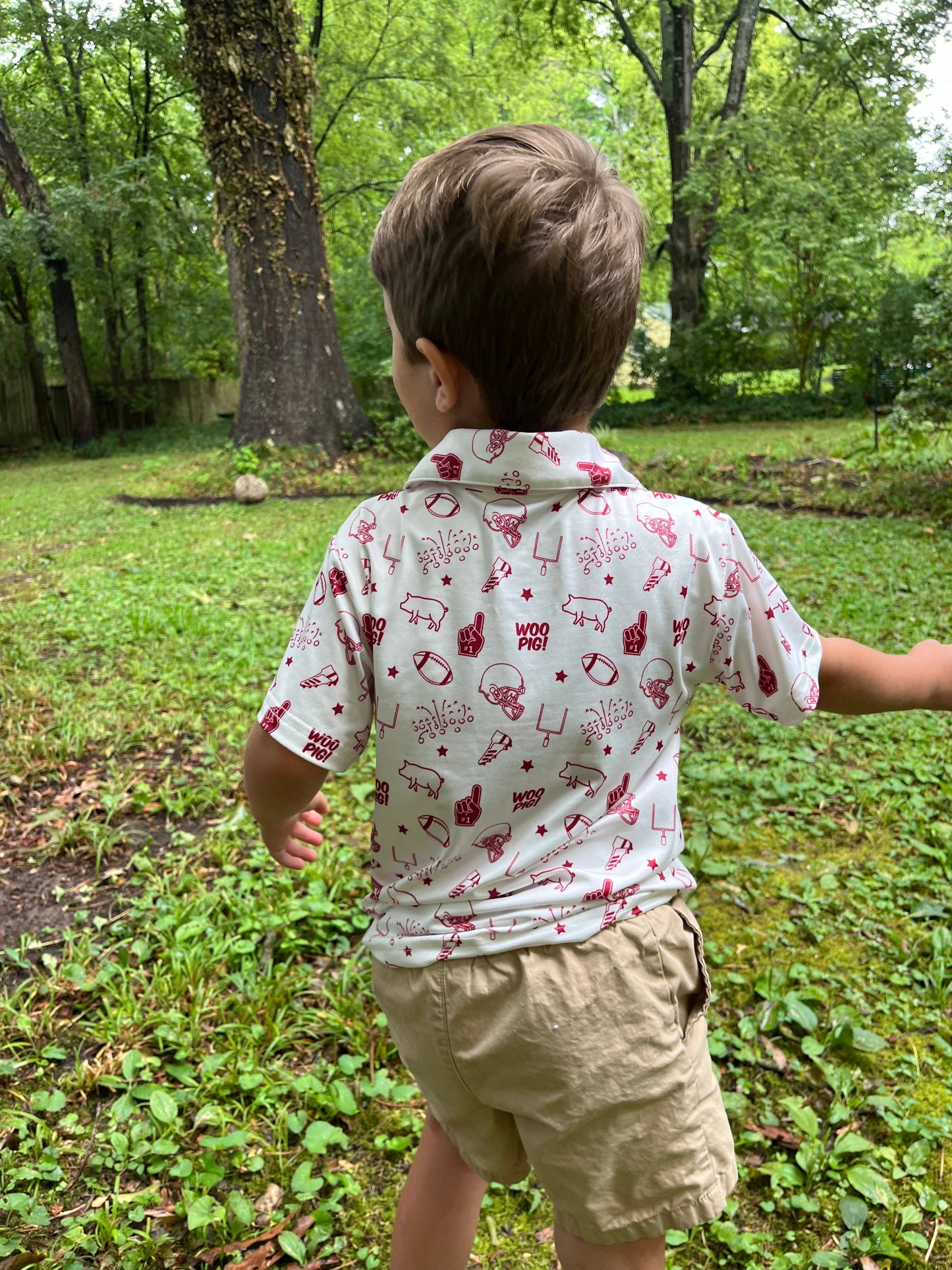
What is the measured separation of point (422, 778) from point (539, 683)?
17 centimetres

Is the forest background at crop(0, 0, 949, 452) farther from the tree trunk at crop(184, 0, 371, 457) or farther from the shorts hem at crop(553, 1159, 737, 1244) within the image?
the shorts hem at crop(553, 1159, 737, 1244)

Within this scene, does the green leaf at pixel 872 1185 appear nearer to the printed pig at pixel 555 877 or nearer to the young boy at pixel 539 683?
the young boy at pixel 539 683

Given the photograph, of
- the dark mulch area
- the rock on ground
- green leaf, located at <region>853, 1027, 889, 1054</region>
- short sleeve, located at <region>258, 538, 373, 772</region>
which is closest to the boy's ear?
short sleeve, located at <region>258, 538, 373, 772</region>

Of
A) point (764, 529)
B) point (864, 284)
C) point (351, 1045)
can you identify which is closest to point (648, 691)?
point (351, 1045)

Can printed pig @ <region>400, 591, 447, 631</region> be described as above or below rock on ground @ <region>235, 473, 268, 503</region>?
above

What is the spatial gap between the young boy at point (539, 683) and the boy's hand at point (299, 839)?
74 mm

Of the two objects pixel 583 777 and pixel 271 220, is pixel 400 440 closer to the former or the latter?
pixel 271 220

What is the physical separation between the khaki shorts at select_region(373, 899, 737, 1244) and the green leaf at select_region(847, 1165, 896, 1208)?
83 centimetres

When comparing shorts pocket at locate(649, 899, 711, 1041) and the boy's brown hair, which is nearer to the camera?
the boy's brown hair

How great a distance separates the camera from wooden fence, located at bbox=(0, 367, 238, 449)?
1664cm

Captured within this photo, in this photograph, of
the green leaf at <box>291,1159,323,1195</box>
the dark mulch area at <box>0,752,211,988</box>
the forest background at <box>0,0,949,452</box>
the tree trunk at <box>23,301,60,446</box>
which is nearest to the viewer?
the green leaf at <box>291,1159,323,1195</box>

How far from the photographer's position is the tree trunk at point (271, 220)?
26.9 feet

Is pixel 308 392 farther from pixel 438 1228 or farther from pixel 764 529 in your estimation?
pixel 438 1228

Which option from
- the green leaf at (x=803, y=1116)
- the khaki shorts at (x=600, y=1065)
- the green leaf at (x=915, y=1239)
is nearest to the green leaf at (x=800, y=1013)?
the green leaf at (x=803, y=1116)
